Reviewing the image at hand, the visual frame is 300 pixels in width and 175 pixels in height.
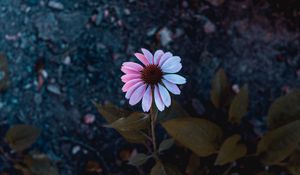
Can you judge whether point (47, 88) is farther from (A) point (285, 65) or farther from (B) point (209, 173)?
(A) point (285, 65)

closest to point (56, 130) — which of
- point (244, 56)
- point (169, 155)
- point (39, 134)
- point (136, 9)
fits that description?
point (39, 134)

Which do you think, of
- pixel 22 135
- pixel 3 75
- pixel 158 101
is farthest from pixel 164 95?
pixel 3 75

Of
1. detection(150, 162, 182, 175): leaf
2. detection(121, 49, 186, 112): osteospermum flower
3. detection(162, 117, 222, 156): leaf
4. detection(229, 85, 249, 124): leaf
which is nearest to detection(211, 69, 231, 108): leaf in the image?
detection(229, 85, 249, 124): leaf

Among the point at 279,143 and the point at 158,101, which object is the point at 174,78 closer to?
the point at 158,101

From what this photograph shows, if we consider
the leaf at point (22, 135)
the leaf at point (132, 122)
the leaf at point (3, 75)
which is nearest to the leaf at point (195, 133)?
the leaf at point (132, 122)

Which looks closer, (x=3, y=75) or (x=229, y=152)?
(x=229, y=152)

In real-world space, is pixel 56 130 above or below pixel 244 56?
below
